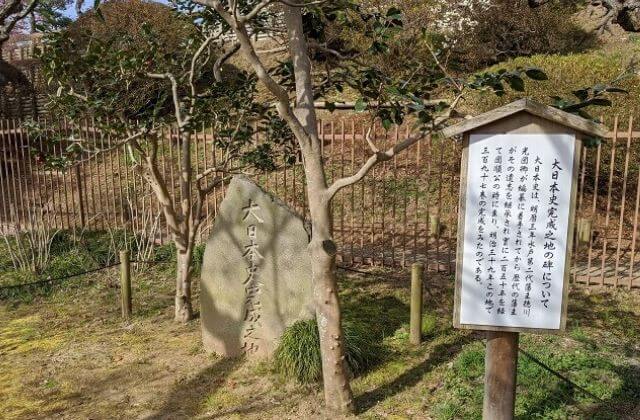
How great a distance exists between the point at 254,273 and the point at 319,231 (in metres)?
1.19

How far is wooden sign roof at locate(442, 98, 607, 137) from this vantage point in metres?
2.57

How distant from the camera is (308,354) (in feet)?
13.8

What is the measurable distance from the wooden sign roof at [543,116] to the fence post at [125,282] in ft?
13.7

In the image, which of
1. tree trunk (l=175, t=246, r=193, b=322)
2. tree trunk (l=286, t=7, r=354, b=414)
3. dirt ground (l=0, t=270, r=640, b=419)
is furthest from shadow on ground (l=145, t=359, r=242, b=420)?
tree trunk (l=286, t=7, r=354, b=414)

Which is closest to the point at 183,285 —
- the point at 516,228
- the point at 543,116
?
the point at 516,228

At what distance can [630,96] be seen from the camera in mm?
6828

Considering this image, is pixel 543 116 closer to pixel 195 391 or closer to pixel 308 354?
pixel 308 354

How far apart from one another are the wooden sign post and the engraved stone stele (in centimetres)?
179

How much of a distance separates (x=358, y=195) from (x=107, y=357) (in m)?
5.17

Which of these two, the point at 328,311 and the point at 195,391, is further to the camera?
the point at 195,391

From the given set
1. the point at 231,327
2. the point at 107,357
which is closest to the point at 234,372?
the point at 231,327

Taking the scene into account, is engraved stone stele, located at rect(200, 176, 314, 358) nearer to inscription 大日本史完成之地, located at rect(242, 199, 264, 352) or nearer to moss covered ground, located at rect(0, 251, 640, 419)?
inscription 大日本史完成之地, located at rect(242, 199, 264, 352)

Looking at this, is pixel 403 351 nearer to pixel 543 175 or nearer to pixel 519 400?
pixel 519 400

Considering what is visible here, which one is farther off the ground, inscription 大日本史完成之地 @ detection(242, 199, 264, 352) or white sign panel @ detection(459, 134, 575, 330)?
white sign panel @ detection(459, 134, 575, 330)
